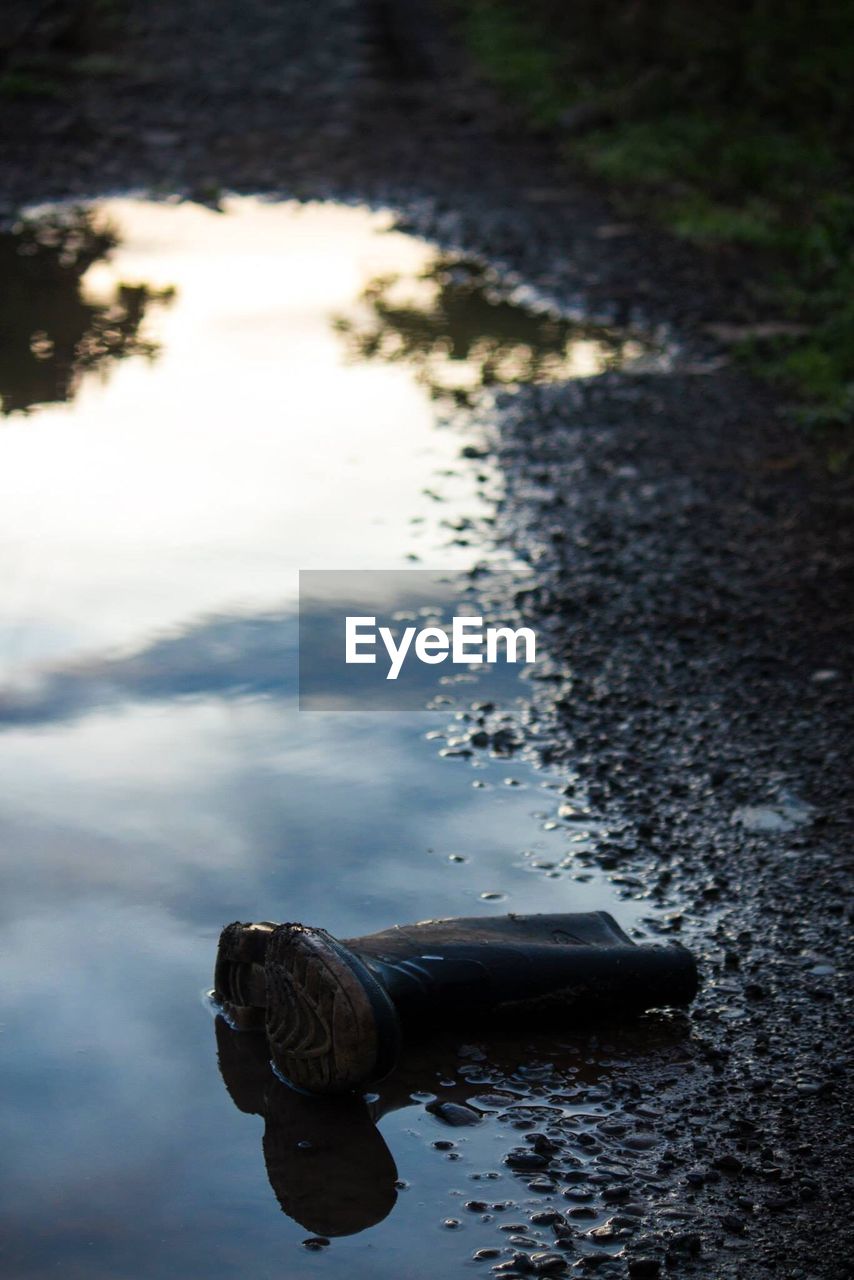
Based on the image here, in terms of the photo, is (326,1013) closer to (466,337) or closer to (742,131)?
(466,337)

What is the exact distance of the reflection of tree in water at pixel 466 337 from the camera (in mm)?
7957

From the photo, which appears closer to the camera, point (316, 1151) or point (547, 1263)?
point (547, 1263)

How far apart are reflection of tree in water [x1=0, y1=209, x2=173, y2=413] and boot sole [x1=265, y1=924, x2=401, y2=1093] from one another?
4.65 metres

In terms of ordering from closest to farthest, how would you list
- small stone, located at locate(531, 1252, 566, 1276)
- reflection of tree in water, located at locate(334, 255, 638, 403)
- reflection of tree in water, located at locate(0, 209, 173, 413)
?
small stone, located at locate(531, 1252, 566, 1276) < reflection of tree in water, located at locate(0, 209, 173, 413) < reflection of tree in water, located at locate(334, 255, 638, 403)

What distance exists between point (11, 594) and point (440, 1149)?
111 inches

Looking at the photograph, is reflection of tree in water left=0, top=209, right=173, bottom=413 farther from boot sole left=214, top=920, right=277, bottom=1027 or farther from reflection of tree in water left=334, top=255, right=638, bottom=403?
boot sole left=214, top=920, right=277, bottom=1027

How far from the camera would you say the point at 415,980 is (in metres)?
3.02

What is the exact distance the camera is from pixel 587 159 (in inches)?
531

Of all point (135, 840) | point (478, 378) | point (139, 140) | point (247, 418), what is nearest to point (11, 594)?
point (135, 840)

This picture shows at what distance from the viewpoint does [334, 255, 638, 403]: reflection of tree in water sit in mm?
7957

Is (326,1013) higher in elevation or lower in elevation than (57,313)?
lower

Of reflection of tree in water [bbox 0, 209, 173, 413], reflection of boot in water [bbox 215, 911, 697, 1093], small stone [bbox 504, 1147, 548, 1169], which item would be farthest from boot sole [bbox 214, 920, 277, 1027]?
reflection of tree in water [bbox 0, 209, 173, 413]

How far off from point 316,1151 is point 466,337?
634cm

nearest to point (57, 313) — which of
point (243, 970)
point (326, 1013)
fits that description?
point (243, 970)
